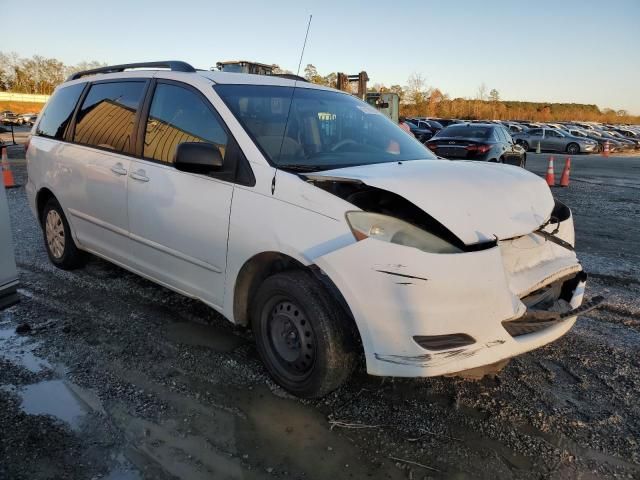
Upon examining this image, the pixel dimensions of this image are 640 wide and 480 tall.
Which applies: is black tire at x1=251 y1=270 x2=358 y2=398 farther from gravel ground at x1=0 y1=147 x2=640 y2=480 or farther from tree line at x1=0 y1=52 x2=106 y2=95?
tree line at x1=0 y1=52 x2=106 y2=95

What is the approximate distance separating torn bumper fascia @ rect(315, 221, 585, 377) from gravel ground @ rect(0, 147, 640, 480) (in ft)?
1.42

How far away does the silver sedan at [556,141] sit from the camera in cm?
2972

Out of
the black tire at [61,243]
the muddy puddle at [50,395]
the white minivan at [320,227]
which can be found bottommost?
the muddy puddle at [50,395]

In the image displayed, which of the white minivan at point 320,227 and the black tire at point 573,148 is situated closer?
the white minivan at point 320,227

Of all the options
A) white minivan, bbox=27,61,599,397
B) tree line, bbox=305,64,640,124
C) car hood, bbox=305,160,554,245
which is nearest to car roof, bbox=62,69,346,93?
→ white minivan, bbox=27,61,599,397

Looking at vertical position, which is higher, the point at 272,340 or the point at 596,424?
the point at 272,340

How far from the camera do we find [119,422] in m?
2.72

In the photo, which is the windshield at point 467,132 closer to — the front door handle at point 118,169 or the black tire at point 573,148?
the front door handle at point 118,169

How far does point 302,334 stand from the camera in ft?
9.43

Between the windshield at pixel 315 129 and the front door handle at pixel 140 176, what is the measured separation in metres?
0.86

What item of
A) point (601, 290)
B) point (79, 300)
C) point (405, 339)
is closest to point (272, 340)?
point (405, 339)

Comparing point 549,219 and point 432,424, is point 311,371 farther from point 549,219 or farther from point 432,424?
point 549,219

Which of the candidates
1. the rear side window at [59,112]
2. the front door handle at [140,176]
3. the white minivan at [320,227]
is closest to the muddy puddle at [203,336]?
the white minivan at [320,227]

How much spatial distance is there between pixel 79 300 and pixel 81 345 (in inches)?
36.8
